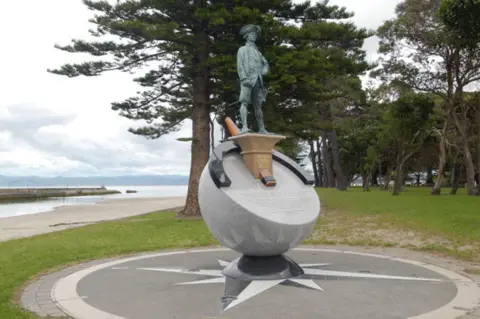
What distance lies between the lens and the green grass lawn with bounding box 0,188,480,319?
992 cm

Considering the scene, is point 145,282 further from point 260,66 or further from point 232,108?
point 232,108

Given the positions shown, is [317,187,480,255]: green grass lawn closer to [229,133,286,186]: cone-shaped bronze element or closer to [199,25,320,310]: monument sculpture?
[199,25,320,310]: monument sculpture

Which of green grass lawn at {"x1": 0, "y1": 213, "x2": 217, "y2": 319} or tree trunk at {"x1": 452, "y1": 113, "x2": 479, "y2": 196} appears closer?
green grass lawn at {"x1": 0, "y1": 213, "x2": 217, "y2": 319}

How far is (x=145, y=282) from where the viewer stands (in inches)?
314

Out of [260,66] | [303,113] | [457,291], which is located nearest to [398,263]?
[457,291]

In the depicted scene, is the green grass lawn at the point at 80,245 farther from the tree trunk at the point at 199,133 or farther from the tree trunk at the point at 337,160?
the tree trunk at the point at 337,160

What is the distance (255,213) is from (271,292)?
1.20 metres

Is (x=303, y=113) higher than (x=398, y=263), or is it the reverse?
(x=303, y=113)

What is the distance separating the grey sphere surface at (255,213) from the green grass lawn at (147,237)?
3.08 meters

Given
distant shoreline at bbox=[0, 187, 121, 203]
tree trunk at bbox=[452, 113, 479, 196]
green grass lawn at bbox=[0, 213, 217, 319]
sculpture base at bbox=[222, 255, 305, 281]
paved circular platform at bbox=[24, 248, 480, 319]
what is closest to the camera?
paved circular platform at bbox=[24, 248, 480, 319]

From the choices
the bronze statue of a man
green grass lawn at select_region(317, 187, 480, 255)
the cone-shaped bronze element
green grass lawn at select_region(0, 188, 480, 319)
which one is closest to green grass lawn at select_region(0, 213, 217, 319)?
green grass lawn at select_region(0, 188, 480, 319)

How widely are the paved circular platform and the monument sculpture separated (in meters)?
0.44

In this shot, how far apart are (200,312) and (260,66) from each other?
4885mm

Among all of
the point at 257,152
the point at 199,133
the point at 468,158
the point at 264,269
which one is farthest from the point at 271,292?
the point at 468,158
